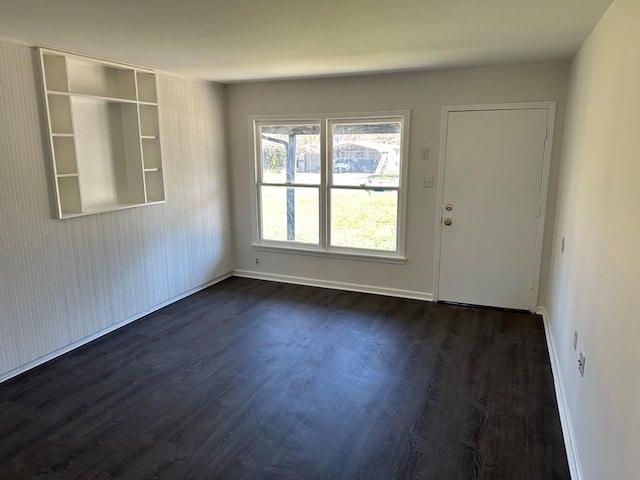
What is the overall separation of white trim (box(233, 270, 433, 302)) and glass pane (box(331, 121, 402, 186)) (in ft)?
3.86

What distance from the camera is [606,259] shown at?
6.26ft

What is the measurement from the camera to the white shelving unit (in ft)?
11.1

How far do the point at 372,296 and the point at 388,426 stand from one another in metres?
2.34

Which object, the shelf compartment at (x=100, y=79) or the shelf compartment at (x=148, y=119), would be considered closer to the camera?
the shelf compartment at (x=100, y=79)

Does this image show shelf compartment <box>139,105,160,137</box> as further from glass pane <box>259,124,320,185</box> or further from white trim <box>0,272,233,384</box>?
→ white trim <box>0,272,233,384</box>

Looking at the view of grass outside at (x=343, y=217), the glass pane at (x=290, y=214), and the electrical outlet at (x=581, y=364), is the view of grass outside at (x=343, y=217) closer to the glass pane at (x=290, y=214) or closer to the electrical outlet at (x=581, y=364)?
the glass pane at (x=290, y=214)

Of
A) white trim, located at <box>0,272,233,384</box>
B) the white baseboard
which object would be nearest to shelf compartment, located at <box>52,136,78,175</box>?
white trim, located at <box>0,272,233,384</box>

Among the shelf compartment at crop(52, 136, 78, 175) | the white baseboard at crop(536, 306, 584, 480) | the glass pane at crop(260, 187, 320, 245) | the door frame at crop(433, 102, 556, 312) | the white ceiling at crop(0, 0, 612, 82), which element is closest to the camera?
the white baseboard at crop(536, 306, 584, 480)

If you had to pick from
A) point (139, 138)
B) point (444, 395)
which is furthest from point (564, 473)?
point (139, 138)

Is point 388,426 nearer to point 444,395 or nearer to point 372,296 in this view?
point 444,395

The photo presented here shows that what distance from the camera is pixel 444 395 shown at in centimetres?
291

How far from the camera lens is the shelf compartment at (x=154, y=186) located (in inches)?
172

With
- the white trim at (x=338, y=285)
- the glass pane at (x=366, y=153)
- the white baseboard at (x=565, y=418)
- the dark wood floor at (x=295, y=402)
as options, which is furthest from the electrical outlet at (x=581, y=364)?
the glass pane at (x=366, y=153)

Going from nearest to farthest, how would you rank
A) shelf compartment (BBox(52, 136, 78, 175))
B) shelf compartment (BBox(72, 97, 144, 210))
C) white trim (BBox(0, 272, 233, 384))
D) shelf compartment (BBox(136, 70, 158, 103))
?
white trim (BBox(0, 272, 233, 384))
shelf compartment (BBox(52, 136, 78, 175))
shelf compartment (BBox(72, 97, 144, 210))
shelf compartment (BBox(136, 70, 158, 103))
